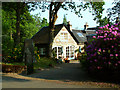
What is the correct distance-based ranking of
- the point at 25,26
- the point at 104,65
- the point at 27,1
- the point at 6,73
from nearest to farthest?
1. the point at 104,65
2. the point at 6,73
3. the point at 27,1
4. the point at 25,26

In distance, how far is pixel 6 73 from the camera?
1187 cm

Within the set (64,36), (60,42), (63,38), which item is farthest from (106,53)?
(64,36)

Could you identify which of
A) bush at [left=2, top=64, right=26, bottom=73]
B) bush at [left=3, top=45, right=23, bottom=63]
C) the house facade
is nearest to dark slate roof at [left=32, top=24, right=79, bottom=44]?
the house facade

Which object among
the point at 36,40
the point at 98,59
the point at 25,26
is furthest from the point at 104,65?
the point at 25,26

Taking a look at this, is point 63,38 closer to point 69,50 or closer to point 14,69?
point 69,50

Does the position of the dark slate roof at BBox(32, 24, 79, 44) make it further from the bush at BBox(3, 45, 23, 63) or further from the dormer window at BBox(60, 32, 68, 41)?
the bush at BBox(3, 45, 23, 63)

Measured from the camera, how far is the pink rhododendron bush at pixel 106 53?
8812mm

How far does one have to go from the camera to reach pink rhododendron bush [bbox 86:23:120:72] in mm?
8812

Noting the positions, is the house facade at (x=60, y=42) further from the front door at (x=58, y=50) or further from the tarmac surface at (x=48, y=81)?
the tarmac surface at (x=48, y=81)

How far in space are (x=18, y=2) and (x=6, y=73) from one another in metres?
10.3

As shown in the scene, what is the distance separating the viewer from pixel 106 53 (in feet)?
30.1

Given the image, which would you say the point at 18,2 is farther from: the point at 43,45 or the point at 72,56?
the point at 72,56

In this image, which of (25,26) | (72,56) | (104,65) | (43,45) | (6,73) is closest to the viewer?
(104,65)

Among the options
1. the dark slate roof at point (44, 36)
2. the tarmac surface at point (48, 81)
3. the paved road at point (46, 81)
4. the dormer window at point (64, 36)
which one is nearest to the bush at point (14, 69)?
the tarmac surface at point (48, 81)
